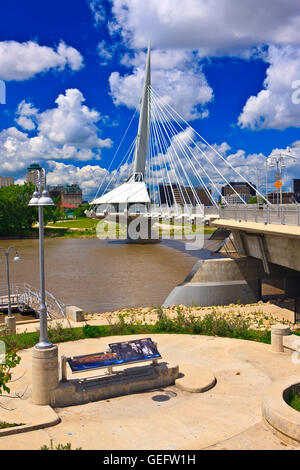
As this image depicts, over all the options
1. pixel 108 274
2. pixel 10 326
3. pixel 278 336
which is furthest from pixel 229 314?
pixel 108 274

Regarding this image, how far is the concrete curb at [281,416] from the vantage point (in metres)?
6.54

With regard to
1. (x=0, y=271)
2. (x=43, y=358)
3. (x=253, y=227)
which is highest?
(x=253, y=227)

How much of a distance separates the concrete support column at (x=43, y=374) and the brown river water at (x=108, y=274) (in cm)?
1419

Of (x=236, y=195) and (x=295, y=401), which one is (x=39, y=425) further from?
(x=236, y=195)

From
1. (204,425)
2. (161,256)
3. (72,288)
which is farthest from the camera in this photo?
(161,256)

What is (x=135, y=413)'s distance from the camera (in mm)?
8156

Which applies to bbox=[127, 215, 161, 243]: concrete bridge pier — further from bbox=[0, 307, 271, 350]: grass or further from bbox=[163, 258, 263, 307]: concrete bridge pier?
bbox=[0, 307, 271, 350]: grass

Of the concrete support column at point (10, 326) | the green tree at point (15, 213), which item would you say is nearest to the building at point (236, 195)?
the concrete support column at point (10, 326)

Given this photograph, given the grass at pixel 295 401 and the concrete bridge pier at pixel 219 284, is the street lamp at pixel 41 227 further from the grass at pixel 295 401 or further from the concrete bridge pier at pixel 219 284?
the concrete bridge pier at pixel 219 284

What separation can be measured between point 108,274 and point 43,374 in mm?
26336

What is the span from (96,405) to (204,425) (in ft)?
7.26
